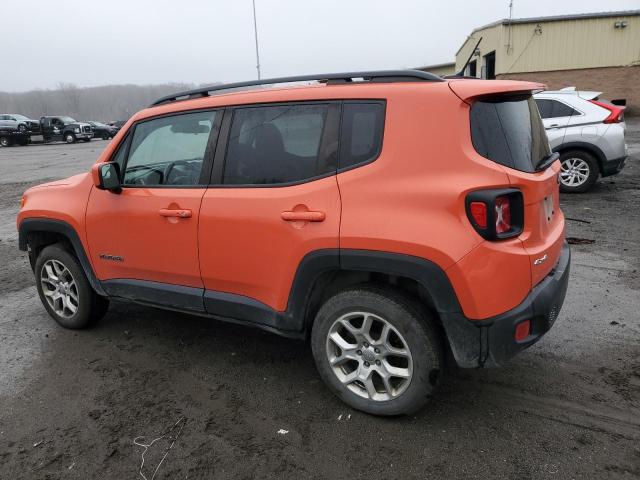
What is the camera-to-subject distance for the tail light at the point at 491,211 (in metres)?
2.35

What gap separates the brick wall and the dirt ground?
80.6ft

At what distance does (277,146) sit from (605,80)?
1086 inches

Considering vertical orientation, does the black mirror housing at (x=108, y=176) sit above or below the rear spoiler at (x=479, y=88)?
below

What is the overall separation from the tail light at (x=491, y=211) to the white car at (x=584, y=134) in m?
6.64

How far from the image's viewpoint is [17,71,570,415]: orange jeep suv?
7.98ft

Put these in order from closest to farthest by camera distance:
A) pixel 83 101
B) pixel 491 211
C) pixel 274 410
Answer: pixel 491 211, pixel 274 410, pixel 83 101

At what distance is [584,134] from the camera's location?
27.3 feet

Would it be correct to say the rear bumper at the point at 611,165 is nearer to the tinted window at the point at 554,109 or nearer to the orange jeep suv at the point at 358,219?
the tinted window at the point at 554,109

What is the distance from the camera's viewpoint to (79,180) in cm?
389

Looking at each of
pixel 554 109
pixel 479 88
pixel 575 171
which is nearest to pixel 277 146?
pixel 479 88

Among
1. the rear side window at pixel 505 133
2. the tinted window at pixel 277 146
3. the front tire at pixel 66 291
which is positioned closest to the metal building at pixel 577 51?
the rear side window at pixel 505 133

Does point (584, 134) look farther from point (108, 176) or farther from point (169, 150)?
point (108, 176)

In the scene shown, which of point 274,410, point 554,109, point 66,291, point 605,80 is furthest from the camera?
point 605,80

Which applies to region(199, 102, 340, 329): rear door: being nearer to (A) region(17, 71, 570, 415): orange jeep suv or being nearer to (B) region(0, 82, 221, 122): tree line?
(A) region(17, 71, 570, 415): orange jeep suv
